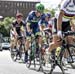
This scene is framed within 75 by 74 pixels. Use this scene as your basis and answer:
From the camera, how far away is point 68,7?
9531 mm

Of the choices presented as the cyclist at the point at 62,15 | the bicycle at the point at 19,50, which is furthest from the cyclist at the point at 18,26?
the cyclist at the point at 62,15

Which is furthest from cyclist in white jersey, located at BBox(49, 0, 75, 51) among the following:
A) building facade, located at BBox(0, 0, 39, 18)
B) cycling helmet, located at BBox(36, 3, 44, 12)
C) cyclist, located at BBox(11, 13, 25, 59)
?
building facade, located at BBox(0, 0, 39, 18)

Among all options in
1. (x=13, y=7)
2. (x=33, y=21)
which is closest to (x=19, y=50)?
(x=33, y=21)

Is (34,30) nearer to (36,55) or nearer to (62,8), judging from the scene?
(36,55)

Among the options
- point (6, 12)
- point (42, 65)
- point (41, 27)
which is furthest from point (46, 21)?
point (6, 12)

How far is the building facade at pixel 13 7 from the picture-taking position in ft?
450

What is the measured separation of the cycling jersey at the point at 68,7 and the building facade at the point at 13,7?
126744 millimetres

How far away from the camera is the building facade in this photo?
137125 mm

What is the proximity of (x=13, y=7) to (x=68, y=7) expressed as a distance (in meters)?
129

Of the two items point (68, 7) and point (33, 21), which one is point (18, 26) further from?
point (68, 7)

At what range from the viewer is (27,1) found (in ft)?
467

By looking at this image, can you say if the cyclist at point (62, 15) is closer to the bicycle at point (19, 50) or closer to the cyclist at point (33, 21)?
the cyclist at point (33, 21)

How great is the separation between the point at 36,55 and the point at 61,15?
3181mm

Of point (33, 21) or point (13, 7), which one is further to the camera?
point (13, 7)
